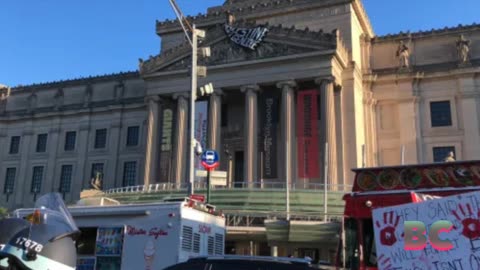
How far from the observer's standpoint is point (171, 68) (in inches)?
1759

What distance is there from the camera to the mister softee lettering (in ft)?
22.9

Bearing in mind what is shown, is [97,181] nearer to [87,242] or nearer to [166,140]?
[166,140]

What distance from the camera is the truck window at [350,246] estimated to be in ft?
36.0

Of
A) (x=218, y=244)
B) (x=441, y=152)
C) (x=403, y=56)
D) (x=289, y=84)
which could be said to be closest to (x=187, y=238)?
(x=218, y=244)

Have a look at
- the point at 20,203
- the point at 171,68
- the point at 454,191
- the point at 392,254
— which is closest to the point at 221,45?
the point at 171,68

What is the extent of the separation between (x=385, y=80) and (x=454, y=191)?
1383 inches

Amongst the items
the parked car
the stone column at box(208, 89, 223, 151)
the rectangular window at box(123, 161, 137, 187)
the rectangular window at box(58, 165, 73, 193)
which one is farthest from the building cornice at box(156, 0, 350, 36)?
the parked car

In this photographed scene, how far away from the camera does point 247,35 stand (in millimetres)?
42031

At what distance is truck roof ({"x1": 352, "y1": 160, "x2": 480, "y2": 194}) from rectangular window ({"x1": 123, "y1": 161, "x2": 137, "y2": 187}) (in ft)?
138

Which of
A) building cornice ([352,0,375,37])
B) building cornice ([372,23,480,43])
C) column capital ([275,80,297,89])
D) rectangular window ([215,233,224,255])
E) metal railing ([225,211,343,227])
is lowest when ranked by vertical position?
rectangular window ([215,233,224,255])

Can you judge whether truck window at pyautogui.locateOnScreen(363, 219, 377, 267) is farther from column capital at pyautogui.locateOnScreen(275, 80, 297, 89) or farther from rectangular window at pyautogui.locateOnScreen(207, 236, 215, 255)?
column capital at pyautogui.locateOnScreen(275, 80, 297, 89)

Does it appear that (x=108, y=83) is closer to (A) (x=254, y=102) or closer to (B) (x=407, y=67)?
(A) (x=254, y=102)

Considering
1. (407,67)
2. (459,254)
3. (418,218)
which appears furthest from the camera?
(407,67)

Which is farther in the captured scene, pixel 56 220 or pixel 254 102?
pixel 254 102
